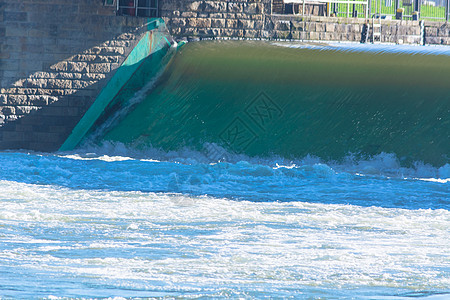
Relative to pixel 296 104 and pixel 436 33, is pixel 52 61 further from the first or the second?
pixel 436 33

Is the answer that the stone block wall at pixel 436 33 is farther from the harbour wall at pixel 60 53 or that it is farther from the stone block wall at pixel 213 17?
the harbour wall at pixel 60 53

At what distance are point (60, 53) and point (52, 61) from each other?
178 millimetres

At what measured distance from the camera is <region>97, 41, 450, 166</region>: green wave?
10367mm

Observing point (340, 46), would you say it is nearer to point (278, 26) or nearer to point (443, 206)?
point (278, 26)

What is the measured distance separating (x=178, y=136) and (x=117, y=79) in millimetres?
1456

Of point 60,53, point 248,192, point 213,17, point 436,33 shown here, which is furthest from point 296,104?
point 436,33

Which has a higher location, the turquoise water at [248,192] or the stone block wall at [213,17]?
the stone block wall at [213,17]


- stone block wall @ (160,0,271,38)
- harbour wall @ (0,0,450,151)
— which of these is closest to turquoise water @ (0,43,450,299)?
stone block wall @ (160,0,271,38)

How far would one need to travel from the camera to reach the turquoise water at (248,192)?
14.8 ft

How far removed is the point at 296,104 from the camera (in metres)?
11.1

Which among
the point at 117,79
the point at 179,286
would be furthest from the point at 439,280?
the point at 117,79

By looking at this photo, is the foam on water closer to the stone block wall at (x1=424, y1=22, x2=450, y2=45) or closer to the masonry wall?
the masonry wall

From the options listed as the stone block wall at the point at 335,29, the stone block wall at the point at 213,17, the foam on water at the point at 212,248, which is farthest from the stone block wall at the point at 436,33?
the foam on water at the point at 212,248

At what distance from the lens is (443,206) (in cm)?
734
